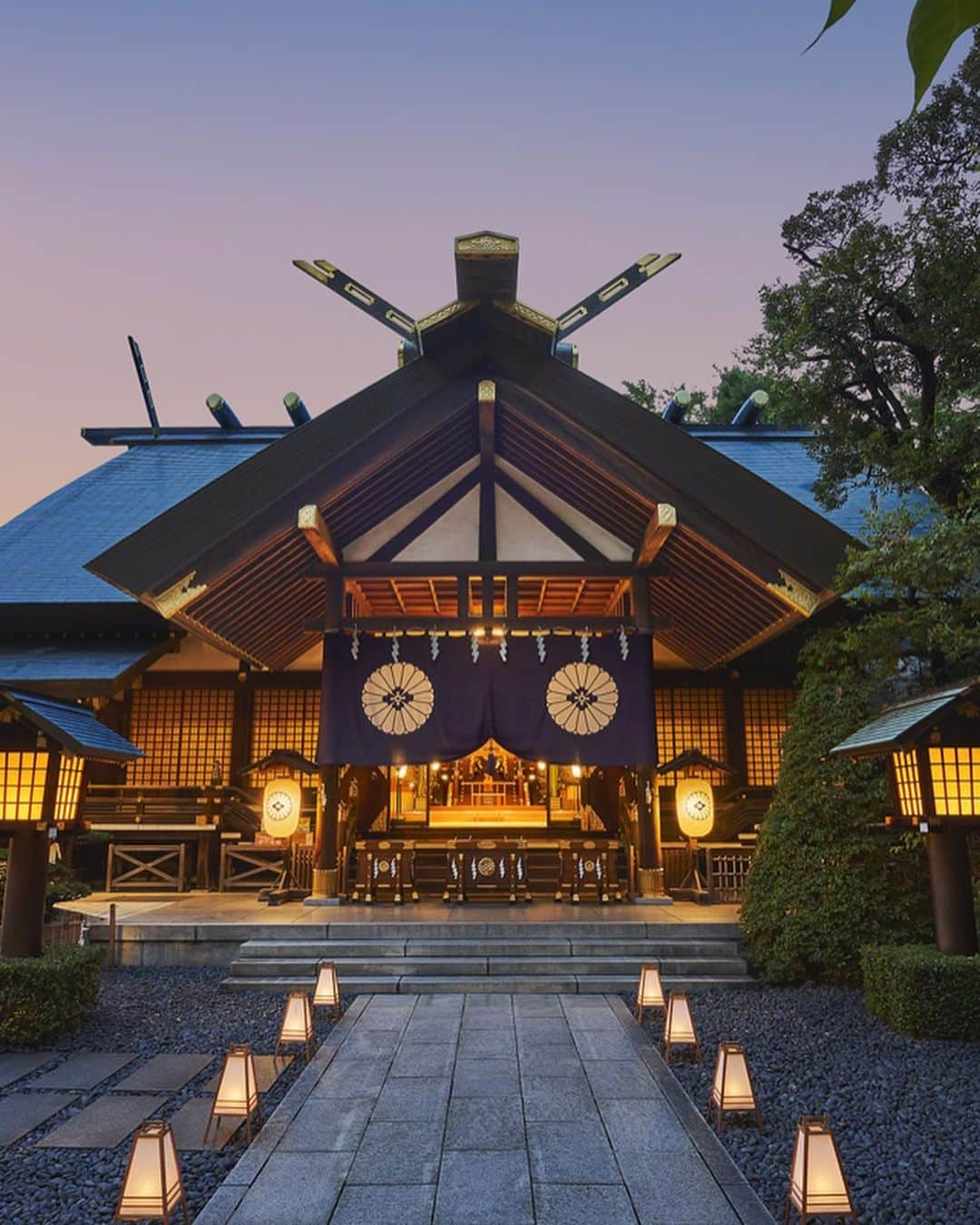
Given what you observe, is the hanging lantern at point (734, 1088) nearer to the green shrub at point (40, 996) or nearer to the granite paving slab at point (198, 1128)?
the granite paving slab at point (198, 1128)

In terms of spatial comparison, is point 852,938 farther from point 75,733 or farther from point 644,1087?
point 75,733

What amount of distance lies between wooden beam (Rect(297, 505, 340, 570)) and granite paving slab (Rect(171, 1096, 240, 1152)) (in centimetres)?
627

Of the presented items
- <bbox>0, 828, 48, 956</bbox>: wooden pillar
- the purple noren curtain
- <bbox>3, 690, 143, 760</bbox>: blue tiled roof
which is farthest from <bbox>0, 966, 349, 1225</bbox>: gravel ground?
the purple noren curtain

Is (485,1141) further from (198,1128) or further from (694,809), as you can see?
(694,809)

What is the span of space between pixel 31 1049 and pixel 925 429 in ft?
33.5

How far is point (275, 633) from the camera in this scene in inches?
543

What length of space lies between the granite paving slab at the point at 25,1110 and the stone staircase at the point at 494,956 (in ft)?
10.0

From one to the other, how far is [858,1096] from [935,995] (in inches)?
63.2

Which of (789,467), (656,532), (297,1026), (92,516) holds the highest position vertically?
(789,467)

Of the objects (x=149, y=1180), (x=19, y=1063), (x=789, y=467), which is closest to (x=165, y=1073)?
(x=19, y=1063)

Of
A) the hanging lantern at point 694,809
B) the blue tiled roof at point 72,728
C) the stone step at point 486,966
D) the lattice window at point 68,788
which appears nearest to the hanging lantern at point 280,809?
the stone step at point 486,966

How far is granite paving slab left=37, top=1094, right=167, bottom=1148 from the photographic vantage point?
209 inches

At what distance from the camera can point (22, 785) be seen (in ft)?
24.5

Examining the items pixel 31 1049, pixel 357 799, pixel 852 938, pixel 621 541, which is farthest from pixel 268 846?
pixel 852 938
